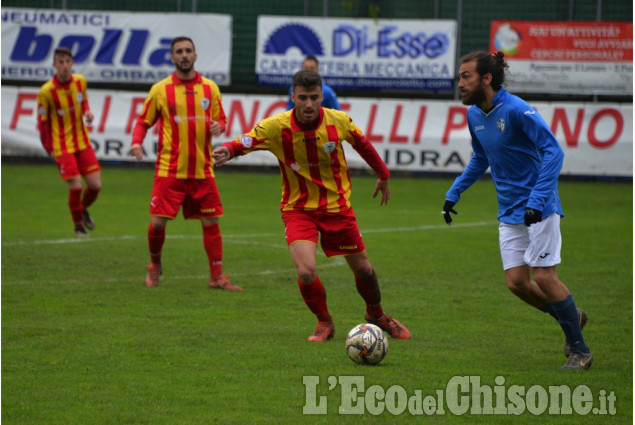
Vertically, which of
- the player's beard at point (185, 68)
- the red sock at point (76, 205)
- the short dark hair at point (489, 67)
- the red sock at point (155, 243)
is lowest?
the red sock at point (76, 205)

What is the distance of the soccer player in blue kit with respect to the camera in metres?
6.35

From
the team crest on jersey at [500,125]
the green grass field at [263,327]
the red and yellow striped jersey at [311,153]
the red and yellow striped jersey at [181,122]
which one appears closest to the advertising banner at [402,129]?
the green grass field at [263,327]

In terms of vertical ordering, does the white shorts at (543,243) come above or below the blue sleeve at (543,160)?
below

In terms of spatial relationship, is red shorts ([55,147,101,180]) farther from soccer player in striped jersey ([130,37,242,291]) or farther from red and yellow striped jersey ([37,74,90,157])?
soccer player in striped jersey ([130,37,242,291])

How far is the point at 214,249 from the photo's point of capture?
9.91 m

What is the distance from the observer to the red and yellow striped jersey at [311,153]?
24.0 feet

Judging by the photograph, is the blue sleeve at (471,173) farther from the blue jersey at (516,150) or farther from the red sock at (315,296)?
the red sock at (315,296)

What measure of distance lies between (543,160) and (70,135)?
8.62 m

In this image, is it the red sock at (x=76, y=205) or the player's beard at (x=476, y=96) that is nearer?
the player's beard at (x=476, y=96)

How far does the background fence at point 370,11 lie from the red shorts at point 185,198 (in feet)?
45.4

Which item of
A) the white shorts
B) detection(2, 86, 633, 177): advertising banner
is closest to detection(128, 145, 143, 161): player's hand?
the white shorts

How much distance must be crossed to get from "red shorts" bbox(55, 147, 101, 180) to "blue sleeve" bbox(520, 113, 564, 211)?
27.2ft

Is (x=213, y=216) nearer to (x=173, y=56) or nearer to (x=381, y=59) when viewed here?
(x=173, y=56)

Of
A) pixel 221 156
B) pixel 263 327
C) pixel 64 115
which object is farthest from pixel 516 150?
pixel 64 115
